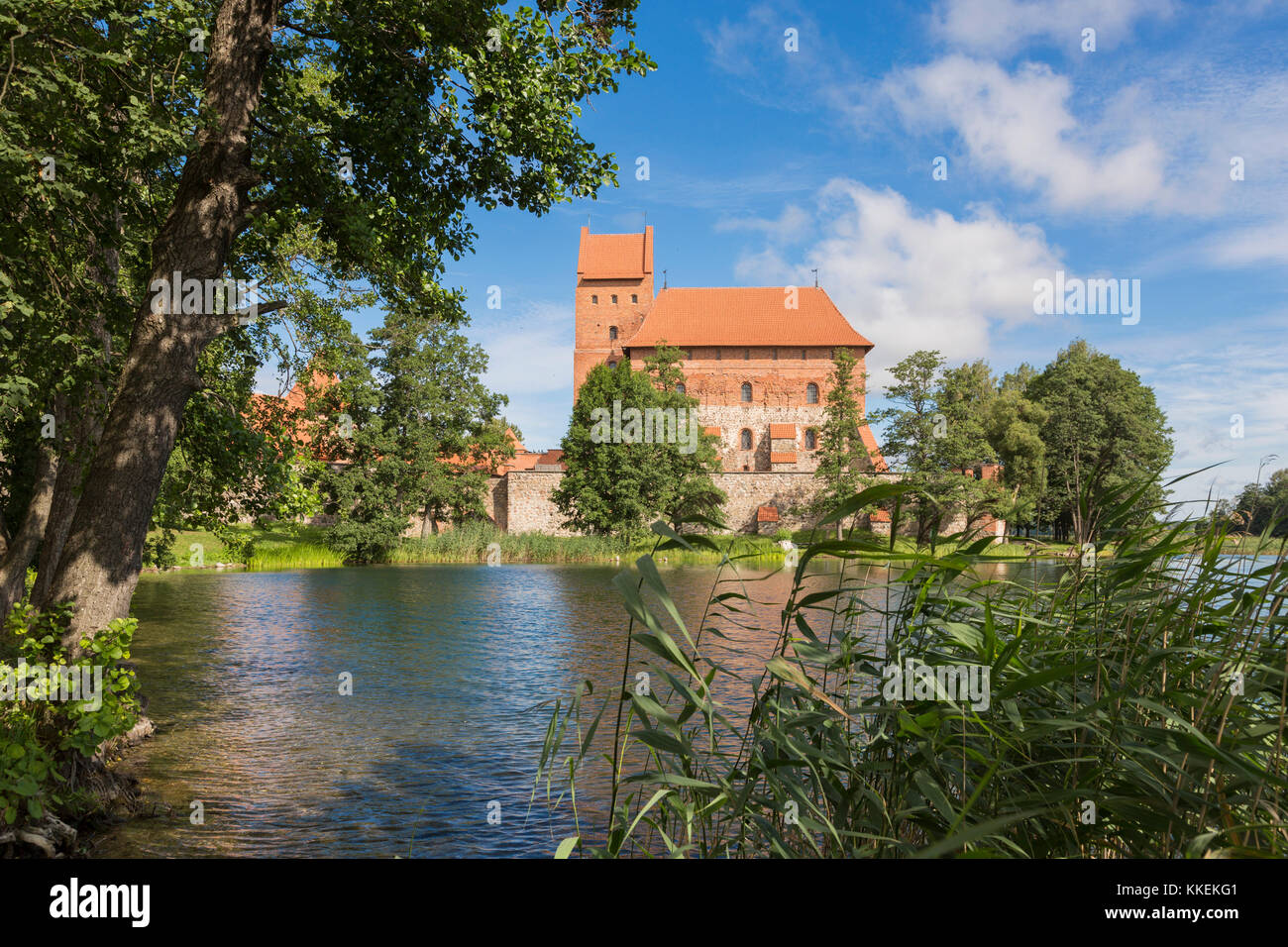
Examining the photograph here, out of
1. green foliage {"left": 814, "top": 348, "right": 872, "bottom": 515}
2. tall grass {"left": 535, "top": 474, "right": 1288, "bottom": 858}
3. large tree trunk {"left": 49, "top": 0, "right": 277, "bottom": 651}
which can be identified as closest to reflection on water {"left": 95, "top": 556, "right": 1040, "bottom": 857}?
tall grass {"left": 535, "top": 474, "right": 1288, "bottom": 858}

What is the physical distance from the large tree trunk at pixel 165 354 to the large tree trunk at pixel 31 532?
12.5ft

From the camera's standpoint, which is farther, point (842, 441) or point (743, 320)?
point (743, 320)

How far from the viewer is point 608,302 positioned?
6366 cm

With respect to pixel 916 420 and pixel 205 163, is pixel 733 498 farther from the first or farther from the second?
pixel 205 163

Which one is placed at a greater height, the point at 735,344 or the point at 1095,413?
the point at 735,344

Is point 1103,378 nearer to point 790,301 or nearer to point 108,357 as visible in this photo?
point 790,301

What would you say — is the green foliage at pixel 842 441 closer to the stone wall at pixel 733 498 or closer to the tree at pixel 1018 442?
the stone wall at pixel 733 498

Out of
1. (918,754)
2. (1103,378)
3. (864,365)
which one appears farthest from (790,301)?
(918,754)

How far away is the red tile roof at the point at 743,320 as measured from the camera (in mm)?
60781

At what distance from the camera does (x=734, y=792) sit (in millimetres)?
2650

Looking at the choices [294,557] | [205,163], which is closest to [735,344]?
[294,557]

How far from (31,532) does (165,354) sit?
4738 mm

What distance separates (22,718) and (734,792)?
4.78m
